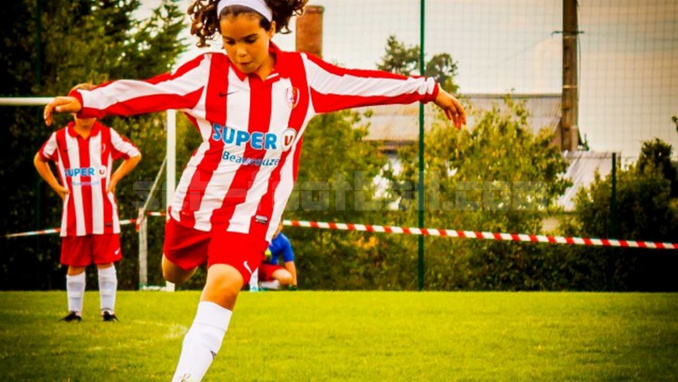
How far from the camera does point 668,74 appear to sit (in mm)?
13414

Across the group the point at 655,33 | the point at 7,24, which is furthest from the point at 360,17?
the point at 7,24

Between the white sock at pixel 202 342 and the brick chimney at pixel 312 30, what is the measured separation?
34.9 ft

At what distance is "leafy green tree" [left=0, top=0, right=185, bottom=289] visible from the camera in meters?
14.1

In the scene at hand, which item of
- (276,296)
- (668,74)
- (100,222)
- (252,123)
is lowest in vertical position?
(276,296)

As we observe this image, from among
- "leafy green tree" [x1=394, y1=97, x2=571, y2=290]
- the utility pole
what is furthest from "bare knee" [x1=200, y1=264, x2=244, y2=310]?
the utility pole

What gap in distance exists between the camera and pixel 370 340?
23.4 feet

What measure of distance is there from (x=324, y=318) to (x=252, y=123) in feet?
15.0

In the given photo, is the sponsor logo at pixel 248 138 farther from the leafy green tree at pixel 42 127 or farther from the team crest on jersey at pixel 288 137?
the leafy green tree at pixel 42 127

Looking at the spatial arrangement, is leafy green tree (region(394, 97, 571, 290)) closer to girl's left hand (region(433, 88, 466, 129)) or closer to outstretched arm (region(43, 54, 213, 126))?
girl's left hand (region(433, 88, 466, 129))

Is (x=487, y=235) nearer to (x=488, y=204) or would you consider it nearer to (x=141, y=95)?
(x=488, y=204)

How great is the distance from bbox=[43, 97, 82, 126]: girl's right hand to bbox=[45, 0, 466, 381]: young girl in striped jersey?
2.9 inches

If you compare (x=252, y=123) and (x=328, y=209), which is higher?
(x=252, y=123)

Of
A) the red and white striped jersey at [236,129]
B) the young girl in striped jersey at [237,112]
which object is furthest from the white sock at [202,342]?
the red and white striped jersey at [236,129]

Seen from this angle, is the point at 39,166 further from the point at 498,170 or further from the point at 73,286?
the point at 498,170
